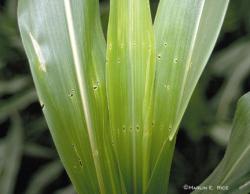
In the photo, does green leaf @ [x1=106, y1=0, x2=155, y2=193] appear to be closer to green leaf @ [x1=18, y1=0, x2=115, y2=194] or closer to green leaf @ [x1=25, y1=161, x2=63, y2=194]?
green leaf @ [x1=18, y1=0, x2=115, y2=194]

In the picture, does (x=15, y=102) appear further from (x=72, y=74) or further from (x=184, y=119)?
(x=72, y=74)

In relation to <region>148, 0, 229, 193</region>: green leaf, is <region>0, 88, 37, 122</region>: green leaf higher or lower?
lower

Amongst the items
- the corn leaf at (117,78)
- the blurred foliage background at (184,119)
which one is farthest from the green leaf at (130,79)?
the blurred foliage background at (184,119)

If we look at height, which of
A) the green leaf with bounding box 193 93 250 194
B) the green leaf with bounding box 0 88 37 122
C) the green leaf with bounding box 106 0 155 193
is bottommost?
the green leaf with bounding box 0 88 37 122

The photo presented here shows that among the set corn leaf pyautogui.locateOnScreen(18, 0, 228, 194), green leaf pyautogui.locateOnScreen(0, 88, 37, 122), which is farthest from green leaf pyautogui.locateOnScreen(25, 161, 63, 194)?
corn leaf pyautogui.locateOnScreen(18, 0, 228, 194)

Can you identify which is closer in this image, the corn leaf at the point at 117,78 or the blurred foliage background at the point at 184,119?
the corn leaf at the point at 117,78

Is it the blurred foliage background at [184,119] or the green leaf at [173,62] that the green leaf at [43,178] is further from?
the green leaf at [173,62]
